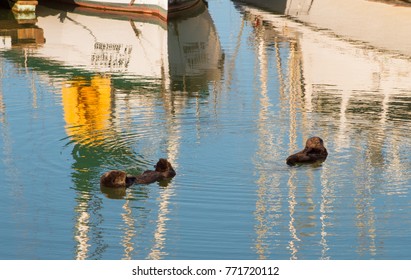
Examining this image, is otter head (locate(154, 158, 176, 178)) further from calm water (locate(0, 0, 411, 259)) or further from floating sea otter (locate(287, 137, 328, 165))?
floating sea otter (locate(287, 137, 328, 165))

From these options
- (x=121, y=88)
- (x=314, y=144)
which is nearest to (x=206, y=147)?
(x=314, y=144)

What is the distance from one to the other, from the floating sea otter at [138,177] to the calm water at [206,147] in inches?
7.8

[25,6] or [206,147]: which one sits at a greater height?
[25,6]

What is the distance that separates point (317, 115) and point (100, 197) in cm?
986

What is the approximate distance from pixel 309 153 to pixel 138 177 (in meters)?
4.21

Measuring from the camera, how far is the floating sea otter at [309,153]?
27.7m

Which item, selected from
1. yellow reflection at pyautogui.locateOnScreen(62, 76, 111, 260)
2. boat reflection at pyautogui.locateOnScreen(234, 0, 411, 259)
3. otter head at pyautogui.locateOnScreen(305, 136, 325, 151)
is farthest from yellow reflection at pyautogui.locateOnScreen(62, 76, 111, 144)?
otter head at pyautogui.locateOnScreen(305, 136, 325, 151)

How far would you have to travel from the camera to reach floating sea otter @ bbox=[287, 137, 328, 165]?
2773 cm

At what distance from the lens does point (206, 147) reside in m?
29.8

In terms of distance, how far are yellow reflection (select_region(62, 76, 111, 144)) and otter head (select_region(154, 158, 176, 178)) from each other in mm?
4365

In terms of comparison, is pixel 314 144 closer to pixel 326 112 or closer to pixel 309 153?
pixel 309 153

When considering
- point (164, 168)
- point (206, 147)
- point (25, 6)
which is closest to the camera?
point (164, 168)

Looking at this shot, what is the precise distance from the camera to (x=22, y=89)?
127 ft

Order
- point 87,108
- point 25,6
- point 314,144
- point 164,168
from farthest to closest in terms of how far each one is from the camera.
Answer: point 25,6
point 87,108
point 314,144
point 164,168
